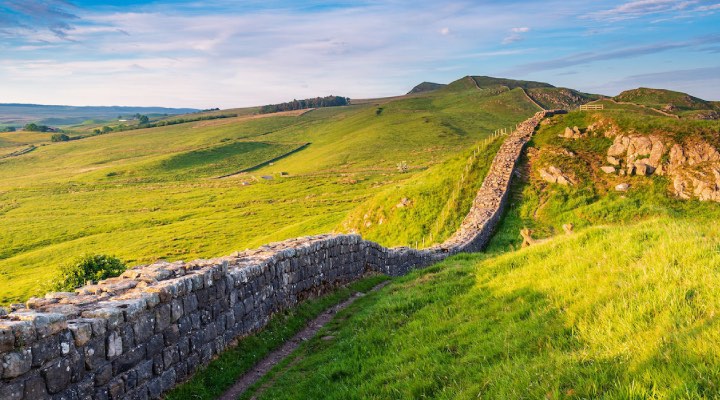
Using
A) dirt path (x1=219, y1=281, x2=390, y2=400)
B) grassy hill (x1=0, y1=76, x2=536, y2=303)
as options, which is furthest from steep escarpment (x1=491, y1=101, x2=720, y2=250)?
dirt path (x1=219, y1=281, x2=390, y2=400)

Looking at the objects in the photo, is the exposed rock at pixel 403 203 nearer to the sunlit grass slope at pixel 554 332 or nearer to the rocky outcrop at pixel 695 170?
the rocky outcrop at pixel 695 170

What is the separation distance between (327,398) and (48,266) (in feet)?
216

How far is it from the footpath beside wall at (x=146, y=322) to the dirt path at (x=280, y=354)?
0.98 m

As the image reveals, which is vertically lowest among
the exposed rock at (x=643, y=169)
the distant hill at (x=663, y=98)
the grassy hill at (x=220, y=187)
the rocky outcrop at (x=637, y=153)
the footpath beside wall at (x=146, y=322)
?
the grassy hill at (x=220, y=187)

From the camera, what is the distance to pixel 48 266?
206ft

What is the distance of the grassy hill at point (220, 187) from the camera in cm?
6116

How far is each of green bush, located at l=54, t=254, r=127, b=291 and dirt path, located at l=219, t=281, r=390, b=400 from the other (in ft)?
81.3

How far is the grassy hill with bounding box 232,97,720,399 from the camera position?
6.27 metres

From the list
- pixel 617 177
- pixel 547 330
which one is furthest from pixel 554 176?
pixel 547 330

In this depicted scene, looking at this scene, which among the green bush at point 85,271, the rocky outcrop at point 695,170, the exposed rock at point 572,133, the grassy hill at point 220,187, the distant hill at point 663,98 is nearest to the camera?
the green bush at point 85,271

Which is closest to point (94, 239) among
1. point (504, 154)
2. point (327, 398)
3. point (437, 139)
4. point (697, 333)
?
point (504, 154)

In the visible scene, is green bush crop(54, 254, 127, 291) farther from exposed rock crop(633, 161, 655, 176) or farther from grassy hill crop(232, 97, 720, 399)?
exposed rock crop(633, 161, 655, 176)

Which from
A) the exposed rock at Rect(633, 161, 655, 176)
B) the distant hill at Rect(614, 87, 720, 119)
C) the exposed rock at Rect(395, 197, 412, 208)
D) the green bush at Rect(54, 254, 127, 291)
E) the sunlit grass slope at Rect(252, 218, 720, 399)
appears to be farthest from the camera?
the distant hill at Rect(614, 87, 720, 119)

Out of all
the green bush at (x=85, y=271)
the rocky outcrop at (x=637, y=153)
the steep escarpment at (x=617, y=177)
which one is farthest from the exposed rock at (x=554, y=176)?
the green bush at (x=85, y=271)
